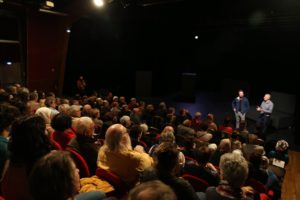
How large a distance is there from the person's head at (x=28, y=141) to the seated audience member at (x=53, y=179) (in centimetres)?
58

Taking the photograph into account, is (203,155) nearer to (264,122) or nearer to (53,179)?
(53,179)

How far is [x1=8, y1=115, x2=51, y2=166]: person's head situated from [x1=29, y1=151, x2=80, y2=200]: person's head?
58 centimetres

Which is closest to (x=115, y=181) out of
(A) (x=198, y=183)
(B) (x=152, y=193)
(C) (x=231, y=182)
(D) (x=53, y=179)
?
(A) (x=198, y=183)

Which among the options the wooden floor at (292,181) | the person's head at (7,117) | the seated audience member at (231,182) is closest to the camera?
the seated audience member at (231,182)

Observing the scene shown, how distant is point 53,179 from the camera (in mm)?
1550

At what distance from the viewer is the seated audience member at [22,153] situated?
6.47 ft

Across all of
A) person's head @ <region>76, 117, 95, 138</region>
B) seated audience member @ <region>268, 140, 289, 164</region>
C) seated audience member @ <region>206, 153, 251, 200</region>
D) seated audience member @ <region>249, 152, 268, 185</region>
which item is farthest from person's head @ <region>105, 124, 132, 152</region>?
seated audience member @ <region>268, 140, 289, 164</region>

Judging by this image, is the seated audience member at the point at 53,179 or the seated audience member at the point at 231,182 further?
the seated audience member at the point at 231,182

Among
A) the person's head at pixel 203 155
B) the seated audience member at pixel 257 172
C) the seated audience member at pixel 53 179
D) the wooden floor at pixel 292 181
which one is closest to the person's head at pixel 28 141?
the seated audience member at pixel 53 179

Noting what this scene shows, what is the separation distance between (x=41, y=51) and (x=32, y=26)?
37.9 inches

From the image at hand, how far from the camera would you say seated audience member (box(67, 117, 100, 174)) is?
3.14 meters

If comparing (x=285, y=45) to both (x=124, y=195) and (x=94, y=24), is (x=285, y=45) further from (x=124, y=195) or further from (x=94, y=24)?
(x=124, y=195)

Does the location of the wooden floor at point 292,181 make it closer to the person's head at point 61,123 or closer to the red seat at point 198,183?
the red seat at point 198,183

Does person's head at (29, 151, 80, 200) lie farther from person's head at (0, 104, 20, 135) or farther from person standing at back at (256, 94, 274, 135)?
person standing at back at (256, 94, 274, 135)
